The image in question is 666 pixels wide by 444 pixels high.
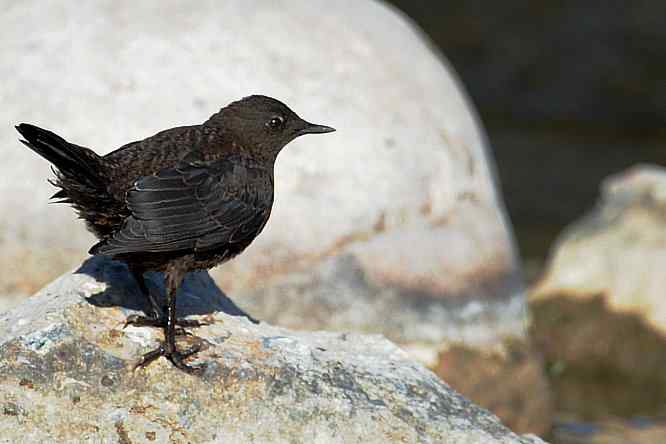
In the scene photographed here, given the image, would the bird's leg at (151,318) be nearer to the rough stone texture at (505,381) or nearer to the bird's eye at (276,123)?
the bird's eye at (276,123)

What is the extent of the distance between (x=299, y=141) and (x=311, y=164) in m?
0.13

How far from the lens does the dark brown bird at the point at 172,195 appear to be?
13.1 ft

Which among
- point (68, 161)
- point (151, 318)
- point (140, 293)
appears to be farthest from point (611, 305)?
point (68, 161)

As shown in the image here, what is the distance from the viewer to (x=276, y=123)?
4668mm

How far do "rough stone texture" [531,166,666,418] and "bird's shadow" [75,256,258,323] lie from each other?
3863 millimetres

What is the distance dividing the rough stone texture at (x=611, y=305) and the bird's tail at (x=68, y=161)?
15.4ft

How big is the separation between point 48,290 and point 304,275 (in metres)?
1.91

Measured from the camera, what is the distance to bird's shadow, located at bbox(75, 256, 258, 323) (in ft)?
14.1

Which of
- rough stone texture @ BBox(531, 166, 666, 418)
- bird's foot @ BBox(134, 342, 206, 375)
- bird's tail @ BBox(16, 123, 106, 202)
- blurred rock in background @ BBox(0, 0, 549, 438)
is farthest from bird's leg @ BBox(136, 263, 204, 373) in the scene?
rough stone texture @ BBox(531, 166, 666, 418)

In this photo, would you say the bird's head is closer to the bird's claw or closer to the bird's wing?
the bird's wing

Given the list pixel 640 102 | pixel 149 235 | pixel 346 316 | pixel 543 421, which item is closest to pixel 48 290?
pixel 149 235

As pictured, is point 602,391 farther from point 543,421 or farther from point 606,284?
point 543,421

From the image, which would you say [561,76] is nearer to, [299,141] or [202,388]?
[299,141]

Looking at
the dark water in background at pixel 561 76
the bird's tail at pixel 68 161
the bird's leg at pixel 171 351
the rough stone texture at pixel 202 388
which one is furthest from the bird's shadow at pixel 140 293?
the dark water in background at pixel 561 76
